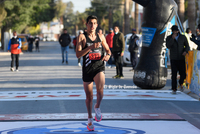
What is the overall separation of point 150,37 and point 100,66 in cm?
529

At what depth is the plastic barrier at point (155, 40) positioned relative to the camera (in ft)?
35.9

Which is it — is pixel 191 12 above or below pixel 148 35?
above

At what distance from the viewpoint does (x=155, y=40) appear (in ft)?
36.1

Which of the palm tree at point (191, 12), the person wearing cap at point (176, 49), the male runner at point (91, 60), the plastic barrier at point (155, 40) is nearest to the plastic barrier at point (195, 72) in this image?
the person wearing cap at point (176, 49)

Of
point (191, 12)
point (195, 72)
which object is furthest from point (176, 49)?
point (191, 12)

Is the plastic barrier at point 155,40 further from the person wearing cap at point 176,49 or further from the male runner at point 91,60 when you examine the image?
the male runner at point 91,60

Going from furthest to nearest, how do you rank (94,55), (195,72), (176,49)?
(195,72) → (176,49) → (94,55)

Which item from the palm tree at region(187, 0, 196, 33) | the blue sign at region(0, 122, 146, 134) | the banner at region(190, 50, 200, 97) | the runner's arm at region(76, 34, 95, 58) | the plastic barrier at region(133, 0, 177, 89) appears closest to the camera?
the runner's arm at region(76, 34, 95, 58)

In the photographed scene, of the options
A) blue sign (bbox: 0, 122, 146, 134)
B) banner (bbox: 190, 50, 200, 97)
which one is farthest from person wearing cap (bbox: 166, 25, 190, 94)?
blue sign (bbox: 0, 122, 146, 134)

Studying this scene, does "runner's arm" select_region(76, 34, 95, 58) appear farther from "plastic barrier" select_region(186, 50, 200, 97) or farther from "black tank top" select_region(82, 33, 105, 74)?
Result: "plastic barrier" select_region(186, 50, 200, 97)

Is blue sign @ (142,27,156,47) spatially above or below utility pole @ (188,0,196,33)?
below

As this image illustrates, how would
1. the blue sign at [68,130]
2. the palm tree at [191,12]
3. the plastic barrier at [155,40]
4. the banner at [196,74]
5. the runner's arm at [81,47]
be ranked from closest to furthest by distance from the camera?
the runner's arm at [81,47] → the blue sign at [68,130] → the banner at [196,74] → the plastic barrier at [155,40] → the palm tree at [191,12]

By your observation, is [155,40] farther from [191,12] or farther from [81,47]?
[191,12]

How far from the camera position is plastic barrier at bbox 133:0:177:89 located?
1095 cm
